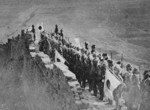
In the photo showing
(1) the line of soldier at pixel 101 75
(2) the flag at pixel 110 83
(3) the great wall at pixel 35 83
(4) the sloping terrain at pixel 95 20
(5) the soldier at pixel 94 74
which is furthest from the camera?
(4) the sloping terrain at pixel 95 20

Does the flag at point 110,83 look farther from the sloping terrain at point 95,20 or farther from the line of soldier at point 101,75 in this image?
the sloping terrain at point 95,20

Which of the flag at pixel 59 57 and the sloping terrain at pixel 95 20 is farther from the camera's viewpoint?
the sloping terrain at pixel 95 20

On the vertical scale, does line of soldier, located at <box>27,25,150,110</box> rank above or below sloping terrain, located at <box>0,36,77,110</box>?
above

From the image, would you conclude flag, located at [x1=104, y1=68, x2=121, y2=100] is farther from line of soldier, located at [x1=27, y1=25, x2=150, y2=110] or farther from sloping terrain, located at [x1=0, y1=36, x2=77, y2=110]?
sloping terrain, located at [x1=0, y1=36, x2=77, y2=110]

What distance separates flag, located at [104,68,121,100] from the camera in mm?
8469

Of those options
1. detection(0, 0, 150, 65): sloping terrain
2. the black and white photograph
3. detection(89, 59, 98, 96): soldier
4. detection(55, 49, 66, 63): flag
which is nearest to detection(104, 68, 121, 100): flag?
the black and white photograph

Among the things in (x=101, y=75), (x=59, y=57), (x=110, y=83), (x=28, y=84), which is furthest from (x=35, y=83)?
(x=110, y=83)

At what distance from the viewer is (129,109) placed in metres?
8.15

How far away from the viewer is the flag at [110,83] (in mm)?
8469

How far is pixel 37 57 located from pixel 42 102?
5.35 feet

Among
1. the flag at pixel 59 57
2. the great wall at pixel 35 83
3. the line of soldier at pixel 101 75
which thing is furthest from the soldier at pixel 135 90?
the flag at pixel 59 57

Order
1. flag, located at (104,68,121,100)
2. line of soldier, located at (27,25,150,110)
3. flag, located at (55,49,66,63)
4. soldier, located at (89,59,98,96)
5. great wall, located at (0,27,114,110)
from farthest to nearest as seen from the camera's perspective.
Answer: flag, located at (55,49,66,63), soldier, located at (89,59,98,96), flag, located at (104,68,121,100), line of soldier, located at (27,25,150,110), great wall, located at (0,27,114,110)

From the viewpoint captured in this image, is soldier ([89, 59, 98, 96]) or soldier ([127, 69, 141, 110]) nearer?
soldier ([127, 69, 141, 110])

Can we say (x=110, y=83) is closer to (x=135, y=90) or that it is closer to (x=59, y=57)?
(x=135, y=90)
